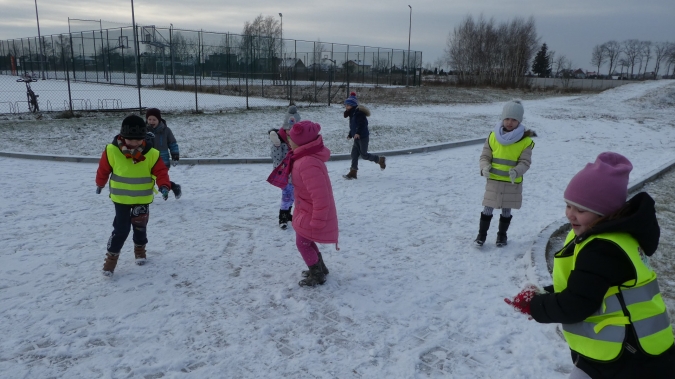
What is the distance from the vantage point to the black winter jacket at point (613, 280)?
75.9 inches

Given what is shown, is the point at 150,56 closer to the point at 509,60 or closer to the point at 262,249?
the point at 262,249

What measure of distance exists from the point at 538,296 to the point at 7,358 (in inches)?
137

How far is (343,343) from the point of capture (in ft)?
11.7

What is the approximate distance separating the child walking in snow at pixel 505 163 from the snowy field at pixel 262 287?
1.39ft

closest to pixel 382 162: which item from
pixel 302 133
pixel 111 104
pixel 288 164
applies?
pixel 288 164

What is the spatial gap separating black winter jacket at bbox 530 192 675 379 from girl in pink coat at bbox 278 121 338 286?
2307 mm

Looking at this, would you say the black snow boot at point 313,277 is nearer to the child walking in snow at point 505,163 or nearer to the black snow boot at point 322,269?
the black snow boot at point 322,269

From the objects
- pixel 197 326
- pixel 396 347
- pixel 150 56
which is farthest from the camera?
pixel 150 56

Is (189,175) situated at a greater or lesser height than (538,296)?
lesser

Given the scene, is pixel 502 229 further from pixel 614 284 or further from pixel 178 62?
pixel 178 62

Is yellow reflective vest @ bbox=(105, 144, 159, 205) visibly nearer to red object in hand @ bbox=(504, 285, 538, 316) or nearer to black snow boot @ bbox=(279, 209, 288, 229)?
black snow boot @ bbox=(279, 209, 288, 229)

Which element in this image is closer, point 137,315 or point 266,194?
point 137,315

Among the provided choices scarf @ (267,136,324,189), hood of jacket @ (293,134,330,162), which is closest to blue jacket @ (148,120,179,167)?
scarf @ (267,136,324,189)

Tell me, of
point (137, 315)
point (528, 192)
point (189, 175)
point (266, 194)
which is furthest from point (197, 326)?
point (528, 192)
